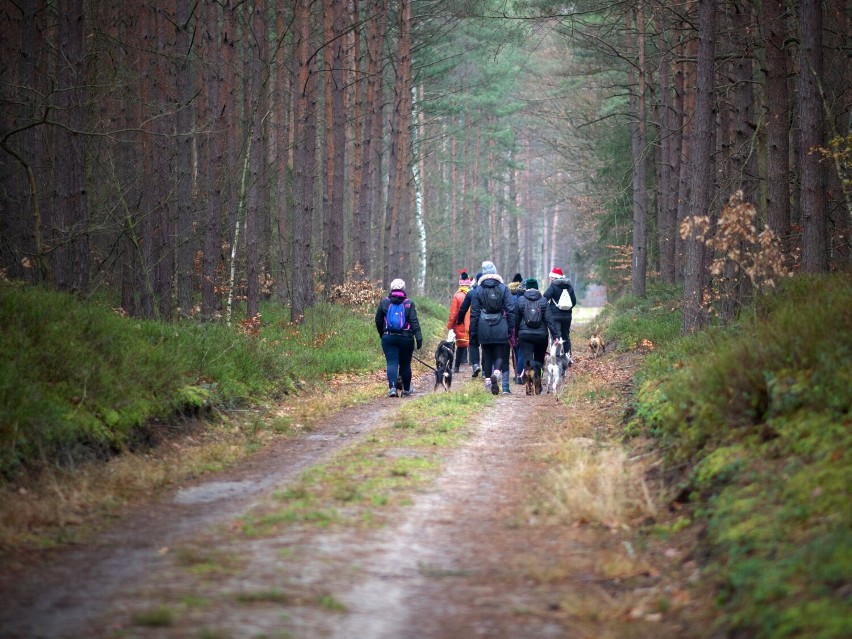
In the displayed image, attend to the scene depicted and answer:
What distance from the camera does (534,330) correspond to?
54.5ft

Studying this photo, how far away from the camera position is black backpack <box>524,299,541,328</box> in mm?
16422

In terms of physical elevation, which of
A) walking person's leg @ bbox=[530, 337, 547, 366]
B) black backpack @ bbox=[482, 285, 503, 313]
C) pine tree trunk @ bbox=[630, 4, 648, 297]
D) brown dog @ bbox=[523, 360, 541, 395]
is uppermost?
pine tree trunk @ bbox=[630, 4, 648, 297]

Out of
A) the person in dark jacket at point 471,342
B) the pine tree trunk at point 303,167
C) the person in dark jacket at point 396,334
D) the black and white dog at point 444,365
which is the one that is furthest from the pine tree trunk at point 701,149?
the pine tree trunk at point 303,167

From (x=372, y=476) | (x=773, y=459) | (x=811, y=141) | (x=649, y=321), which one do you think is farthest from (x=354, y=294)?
(x=773, y=459)

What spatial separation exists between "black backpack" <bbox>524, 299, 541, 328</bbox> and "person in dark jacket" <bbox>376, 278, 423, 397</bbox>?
213cm

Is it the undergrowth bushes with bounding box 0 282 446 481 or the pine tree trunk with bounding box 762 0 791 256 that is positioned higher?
the pine tree trunk with bounding box 762 0 791 256

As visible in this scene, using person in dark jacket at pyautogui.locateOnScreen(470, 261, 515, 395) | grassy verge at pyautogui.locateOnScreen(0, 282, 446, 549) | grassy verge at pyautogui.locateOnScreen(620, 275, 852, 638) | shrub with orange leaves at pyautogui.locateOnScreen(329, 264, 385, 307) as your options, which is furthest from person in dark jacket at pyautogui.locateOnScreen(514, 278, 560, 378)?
shrub with orange leaves at pyautogui.locateOnScreen(329, 264, 385, 307)

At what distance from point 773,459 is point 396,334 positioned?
9354 millimetres

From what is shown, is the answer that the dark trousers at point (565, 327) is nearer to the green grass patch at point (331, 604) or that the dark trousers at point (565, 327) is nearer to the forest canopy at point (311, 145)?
the forest canopy at point (311, 145)

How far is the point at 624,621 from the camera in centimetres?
508

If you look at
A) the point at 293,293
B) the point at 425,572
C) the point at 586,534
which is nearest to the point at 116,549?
the point at 425,572

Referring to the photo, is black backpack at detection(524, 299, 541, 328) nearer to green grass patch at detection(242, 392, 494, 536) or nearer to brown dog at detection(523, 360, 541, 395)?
brown dog at detection(523, 360, 541, 395)

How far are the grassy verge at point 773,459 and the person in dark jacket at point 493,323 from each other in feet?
19.2

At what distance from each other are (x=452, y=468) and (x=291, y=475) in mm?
1614
